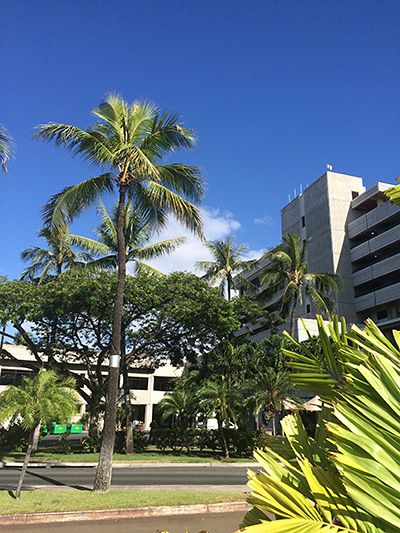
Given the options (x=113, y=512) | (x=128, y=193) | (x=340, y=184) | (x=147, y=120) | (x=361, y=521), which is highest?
(x=340, y=184)

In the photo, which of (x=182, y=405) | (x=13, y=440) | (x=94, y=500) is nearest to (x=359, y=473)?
(x=94, y=500)

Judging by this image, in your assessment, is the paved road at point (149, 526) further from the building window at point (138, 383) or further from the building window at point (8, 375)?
the building window at point (138, 383)

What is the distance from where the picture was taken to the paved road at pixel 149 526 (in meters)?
8.02

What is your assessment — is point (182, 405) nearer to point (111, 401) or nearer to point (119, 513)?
point (111, 401)

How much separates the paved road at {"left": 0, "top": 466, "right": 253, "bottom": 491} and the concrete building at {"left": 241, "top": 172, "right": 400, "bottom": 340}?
1888 cm

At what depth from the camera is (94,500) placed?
10148mm

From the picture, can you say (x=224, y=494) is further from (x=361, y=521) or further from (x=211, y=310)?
(x=211, y=310)

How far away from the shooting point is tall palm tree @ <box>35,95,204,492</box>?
43.7 feet

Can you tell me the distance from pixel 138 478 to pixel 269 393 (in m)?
9.77

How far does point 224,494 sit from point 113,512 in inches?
125

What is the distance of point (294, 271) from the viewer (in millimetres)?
28797

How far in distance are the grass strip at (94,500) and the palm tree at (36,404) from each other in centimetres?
122

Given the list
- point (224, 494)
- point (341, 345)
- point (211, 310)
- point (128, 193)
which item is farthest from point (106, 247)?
point (341, 345)

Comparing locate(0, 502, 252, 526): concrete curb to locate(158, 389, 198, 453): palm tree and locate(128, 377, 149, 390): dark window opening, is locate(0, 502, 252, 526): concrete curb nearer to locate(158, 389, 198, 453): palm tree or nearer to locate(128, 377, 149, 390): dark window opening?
locate(158, 389, 198, 453): palm tree
